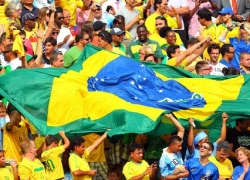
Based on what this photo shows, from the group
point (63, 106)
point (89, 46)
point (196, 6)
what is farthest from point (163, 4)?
point (63, 106)

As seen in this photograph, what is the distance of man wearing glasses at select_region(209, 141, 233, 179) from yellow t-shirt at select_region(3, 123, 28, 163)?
3.20 meters

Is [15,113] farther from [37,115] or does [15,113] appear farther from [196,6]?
[196,6]

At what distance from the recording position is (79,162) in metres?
19.5

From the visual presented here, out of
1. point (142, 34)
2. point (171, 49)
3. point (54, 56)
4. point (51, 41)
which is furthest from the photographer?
point (142, 34)

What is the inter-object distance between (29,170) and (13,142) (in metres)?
1.30

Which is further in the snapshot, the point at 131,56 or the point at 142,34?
the point at 142,34

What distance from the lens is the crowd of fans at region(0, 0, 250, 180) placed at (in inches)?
778

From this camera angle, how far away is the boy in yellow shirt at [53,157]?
772 inches

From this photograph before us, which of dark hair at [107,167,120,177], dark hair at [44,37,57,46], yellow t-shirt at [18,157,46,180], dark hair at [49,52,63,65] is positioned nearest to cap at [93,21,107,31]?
dark hair at [44,37,57,46]

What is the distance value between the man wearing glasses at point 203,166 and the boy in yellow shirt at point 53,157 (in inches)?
79.7

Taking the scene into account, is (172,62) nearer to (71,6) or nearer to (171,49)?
(171,49)

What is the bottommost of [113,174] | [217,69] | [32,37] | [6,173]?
[113,174]

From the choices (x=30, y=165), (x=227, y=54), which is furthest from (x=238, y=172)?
(x=227, y=54)

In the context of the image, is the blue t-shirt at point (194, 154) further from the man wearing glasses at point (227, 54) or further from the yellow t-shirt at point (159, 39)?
the yellow t-shirt at point (159, 39)
